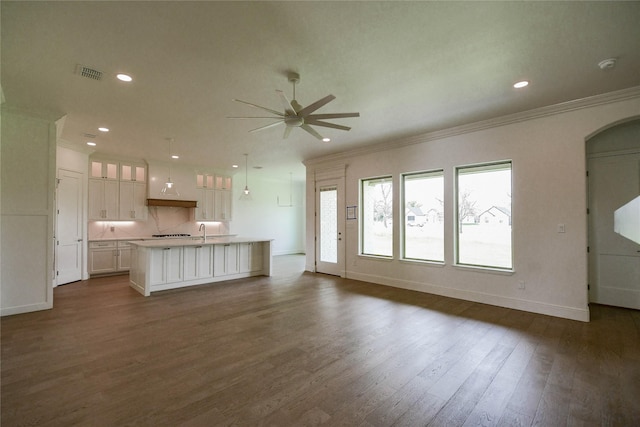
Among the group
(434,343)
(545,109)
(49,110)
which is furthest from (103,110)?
(545,109)

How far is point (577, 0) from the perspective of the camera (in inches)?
81.7

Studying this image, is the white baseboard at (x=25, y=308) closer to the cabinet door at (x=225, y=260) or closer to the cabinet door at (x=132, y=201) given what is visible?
the cabinet door at (x=225, y=260)

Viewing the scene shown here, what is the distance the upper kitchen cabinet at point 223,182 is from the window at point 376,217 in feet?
15.5

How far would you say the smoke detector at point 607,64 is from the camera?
2811 mm

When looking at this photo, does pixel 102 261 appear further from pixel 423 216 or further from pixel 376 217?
pixel 423 216

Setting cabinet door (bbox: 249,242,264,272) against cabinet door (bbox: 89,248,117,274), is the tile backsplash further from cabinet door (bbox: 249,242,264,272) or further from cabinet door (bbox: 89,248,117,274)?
cabinet door (bbox: 249,242,264,272)

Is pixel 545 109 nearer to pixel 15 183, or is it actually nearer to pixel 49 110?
pixel 49 110

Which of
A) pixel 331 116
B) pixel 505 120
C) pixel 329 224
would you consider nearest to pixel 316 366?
pixel 331 116

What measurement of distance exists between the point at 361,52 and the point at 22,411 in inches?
152

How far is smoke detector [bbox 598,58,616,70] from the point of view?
2811 millimetres

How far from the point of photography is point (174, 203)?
25.6ft

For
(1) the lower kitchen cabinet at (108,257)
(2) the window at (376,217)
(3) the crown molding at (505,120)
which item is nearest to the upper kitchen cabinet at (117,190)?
(1) the lower kitchen cabinet at (108,257)

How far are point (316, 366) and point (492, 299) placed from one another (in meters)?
3.31

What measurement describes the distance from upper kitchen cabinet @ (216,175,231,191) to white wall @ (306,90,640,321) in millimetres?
6087
